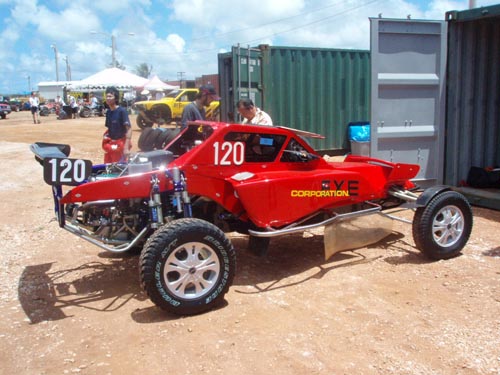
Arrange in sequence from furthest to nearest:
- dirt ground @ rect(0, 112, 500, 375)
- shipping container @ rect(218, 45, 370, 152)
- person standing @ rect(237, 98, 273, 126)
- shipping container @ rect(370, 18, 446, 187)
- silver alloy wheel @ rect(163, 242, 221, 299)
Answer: shipping container @ rect(218, 45, 370, 152)
shipping container @ rect(370, 18, 446, 187)
person standing @ rect(237, 98, 273, 126)
silver alloy wheel @ rect(163, 242, 221, 299)
dirt ground @ rect(0, 112, 500, 375)

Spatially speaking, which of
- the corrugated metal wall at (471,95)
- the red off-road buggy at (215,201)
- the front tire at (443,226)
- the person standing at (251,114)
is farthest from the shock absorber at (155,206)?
the corrugated metal wall at (471,95)

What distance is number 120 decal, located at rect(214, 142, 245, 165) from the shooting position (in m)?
4.90

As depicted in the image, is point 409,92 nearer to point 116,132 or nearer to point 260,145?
point 260,145

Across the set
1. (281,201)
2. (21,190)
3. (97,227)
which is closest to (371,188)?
(281,201)

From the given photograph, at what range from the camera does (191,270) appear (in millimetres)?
4277

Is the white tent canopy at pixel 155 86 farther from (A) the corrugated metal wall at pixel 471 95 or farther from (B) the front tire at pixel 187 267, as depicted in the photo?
(B) the front tire at pixel 187 267

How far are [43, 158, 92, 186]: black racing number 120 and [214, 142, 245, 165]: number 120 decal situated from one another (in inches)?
46.4

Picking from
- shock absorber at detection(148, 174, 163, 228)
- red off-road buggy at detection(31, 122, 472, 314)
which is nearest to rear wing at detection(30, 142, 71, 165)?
red off-road buggy at detection(31, 122, 472, 314)

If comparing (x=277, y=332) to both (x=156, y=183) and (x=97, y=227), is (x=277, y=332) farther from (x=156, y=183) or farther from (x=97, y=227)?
(x=97, y=227)

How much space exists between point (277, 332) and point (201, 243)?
0.94 metres

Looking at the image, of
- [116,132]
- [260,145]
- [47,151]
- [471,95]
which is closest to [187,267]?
[260,145]

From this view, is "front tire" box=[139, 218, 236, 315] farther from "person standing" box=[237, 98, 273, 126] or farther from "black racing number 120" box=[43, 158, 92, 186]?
"person standing" box=[237, 98, 273, 126]

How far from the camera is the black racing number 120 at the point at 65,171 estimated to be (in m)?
4.22

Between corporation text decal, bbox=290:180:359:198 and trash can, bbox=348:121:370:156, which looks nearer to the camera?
corporation text decal, bbox=290:180:359:198
